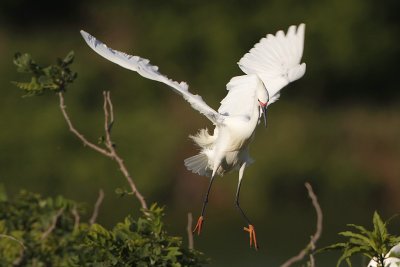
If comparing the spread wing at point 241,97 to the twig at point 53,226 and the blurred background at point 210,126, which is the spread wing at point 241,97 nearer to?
the twig at point 53,226

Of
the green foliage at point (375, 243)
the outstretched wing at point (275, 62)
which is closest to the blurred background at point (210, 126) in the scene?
the outstretched wing at point (275, 62)

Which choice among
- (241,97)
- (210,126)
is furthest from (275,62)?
(210,126)

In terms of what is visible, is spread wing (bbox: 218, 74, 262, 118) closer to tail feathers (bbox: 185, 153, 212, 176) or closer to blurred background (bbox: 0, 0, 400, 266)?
tail feathers (bbox: 185, 153, 212, 176)

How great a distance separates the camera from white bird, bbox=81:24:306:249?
235 inches

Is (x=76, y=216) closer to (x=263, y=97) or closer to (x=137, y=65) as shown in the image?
(x=137, y=65)

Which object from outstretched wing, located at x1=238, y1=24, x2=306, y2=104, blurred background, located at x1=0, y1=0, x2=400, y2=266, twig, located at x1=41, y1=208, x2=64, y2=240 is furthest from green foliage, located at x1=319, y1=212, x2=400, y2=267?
blurred background, located at x1=0, y1=0, x2=400, y2=266

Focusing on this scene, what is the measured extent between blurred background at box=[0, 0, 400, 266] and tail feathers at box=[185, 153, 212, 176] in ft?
12.9

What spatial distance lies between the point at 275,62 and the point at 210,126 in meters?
5.44

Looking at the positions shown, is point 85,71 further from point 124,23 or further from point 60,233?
point 60,233

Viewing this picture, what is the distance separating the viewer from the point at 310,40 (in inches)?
607

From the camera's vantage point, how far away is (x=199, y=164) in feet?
20.1

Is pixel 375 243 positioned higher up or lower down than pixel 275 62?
lower down

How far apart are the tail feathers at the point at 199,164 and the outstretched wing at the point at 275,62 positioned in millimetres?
458

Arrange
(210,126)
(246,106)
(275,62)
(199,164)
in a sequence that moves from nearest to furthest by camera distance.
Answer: (199,164)
(246,106)
(275,62)
(210,126)
